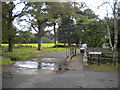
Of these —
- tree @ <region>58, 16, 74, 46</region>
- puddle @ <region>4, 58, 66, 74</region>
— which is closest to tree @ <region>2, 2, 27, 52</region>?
A: puddle @ <region>4, 58, 66, 74</region>

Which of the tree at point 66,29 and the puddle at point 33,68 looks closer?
the puddle at point 33,68

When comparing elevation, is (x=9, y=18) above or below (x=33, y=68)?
above

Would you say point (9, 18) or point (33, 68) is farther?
point (9, 18)

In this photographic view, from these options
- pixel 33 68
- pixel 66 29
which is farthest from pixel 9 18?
pixel 66 29

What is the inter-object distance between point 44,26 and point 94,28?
1302 centimetres

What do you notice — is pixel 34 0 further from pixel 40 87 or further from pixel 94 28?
pixel 40 87

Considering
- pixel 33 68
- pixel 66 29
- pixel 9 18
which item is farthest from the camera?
pixel 66 29

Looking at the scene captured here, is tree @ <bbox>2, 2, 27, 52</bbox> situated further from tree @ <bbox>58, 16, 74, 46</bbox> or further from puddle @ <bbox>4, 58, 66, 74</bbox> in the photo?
tree @ <bbox>58, 16, 74, 46</bbox>

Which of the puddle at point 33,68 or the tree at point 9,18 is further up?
the tree at point 9,18

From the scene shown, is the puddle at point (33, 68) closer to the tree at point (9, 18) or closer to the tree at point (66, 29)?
the tree at point (9, 18)

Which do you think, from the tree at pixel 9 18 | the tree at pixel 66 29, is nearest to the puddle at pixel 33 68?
the tree at pixel 9 18

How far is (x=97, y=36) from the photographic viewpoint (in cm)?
1569

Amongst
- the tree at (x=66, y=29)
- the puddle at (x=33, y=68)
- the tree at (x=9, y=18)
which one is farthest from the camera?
the tree at (x=66, y=29)

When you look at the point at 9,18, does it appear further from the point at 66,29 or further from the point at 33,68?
the point at 66,29
